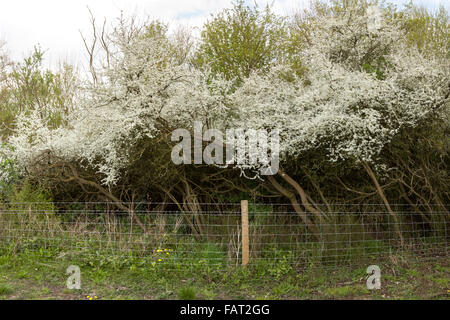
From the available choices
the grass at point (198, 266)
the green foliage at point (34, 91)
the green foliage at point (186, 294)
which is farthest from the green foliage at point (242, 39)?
the green foliage at point (186, 294)

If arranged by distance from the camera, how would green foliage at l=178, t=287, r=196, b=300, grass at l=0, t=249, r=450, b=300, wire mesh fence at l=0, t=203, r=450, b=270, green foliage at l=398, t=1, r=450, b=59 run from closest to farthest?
green foliage at l=178, t=287, r=196, b=300 < grass at l=0, t=249, r=450, b=300 < wire mesh fence at l=0, t=203, r=450, b=270 < green foliage at l=398, t=1, r=450, b=59

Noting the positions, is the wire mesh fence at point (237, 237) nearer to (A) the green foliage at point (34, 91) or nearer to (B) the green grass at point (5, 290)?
(B) the green grass at point (5, 290)

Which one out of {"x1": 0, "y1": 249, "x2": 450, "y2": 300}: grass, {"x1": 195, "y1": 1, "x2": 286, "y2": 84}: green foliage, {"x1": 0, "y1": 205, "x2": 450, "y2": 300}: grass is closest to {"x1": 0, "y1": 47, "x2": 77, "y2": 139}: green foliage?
{"x1": 195, "y1": 1, "x2": 286, "y2": 84}: green foliage

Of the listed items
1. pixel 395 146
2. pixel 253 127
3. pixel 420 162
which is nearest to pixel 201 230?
pixel 253 127

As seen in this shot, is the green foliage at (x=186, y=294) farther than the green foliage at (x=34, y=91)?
No

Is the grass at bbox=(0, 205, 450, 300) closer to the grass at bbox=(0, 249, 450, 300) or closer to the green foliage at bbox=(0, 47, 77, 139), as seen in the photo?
the grass at bbox=(0, 249, 450, 300)

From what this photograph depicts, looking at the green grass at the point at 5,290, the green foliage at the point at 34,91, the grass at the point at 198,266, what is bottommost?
the green grass at the point at 5,290

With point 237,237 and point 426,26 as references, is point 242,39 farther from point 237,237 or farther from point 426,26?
point 426,26

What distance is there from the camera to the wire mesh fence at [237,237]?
5.33 metres

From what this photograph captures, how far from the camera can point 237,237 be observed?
5613 mm

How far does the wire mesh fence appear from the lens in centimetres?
533

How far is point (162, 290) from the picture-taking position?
453cm

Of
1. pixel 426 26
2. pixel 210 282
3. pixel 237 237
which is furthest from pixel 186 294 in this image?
pixel 426 26
